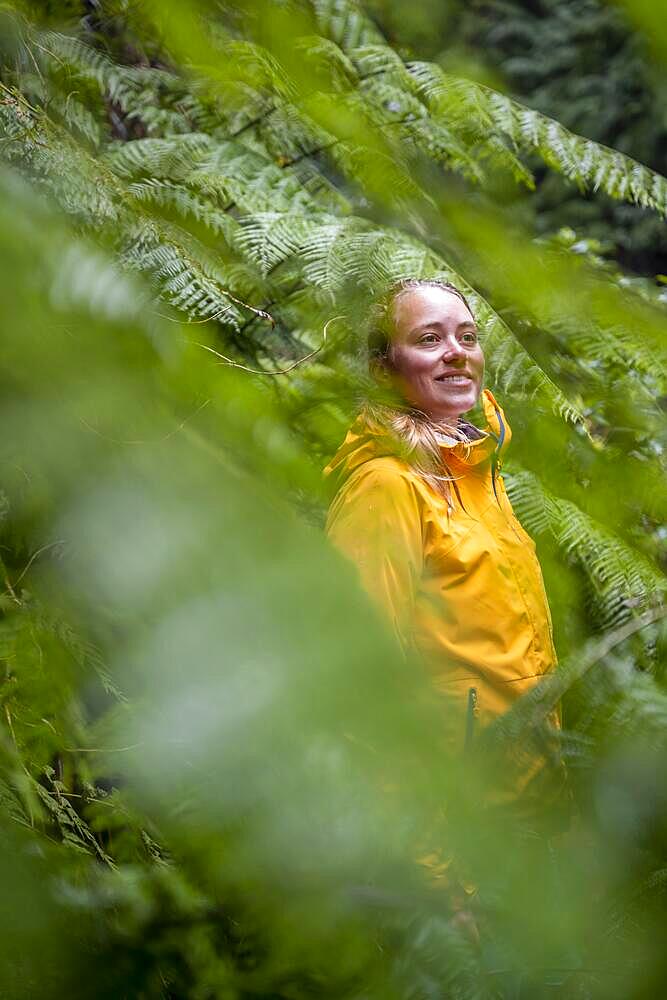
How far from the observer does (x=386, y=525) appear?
0.34m

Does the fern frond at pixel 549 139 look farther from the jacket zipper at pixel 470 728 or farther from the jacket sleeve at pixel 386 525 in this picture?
the jacket zipper at pixel 470 728

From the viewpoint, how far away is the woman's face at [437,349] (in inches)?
18.0

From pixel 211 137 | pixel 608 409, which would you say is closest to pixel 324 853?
pixel 608 409

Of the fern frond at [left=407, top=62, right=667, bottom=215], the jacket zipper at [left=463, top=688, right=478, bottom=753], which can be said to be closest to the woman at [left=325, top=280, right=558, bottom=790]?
the jacket zipper at [left=463, top=688, right=478, bottom=753]

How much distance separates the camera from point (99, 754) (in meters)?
0.17

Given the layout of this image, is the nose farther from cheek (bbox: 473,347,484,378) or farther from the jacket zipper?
the jacket zipper

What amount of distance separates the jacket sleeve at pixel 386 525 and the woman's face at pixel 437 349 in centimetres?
7

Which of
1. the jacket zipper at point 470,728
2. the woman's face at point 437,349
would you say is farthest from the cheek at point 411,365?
the jacket zipper at point 470,728

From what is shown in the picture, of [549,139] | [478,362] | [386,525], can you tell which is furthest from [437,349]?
[549,139]

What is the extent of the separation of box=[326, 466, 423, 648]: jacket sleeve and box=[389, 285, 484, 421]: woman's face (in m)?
0.07

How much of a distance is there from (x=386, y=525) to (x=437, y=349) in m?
0.28

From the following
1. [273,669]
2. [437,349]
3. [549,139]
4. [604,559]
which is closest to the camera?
[273,669]

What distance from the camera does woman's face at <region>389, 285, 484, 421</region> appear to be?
0.46 meters

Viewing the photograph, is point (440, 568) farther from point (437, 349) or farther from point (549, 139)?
point (549, 139)
